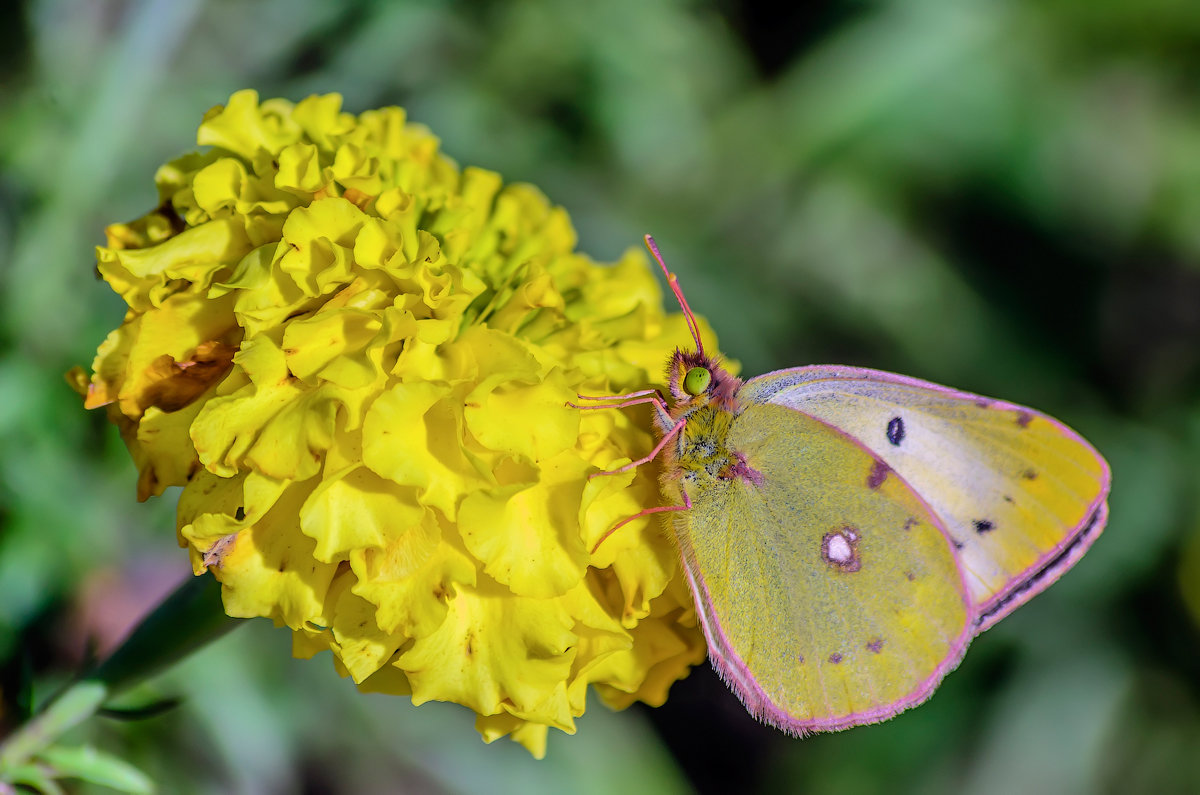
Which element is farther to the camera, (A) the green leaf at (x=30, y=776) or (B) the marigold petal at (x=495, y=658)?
(A) the green leaf at (x=30, y=776)

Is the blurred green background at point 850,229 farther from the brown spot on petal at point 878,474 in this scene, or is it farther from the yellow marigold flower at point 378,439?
the brown spot on petal at point 878,474

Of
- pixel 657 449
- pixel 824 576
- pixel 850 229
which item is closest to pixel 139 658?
pixel 657 449

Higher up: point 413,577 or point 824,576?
point 413,577

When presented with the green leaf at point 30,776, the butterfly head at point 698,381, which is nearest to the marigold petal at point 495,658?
the butterfly head at point 698,381

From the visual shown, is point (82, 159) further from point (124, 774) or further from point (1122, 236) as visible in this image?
point (1122, 236)

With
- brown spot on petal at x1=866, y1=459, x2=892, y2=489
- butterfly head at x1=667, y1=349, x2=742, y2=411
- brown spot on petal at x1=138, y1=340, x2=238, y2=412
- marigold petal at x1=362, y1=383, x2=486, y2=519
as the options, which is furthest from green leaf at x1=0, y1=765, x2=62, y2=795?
brown spot on petal at x1=866, y1=459, x2=892, y2=489

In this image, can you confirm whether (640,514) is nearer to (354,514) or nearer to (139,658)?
(354,514)
